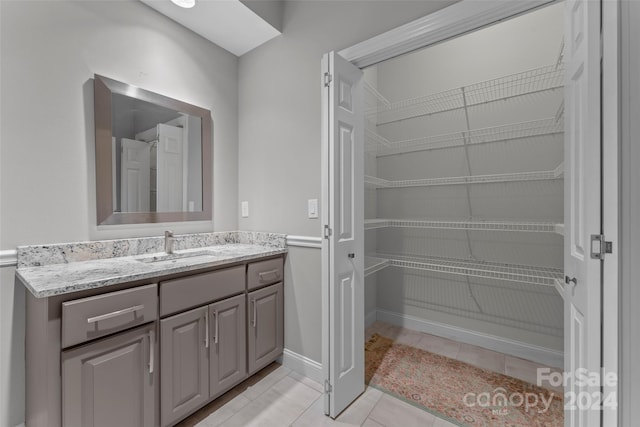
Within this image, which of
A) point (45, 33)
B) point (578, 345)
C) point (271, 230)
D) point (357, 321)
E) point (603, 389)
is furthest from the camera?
point (271, 230)

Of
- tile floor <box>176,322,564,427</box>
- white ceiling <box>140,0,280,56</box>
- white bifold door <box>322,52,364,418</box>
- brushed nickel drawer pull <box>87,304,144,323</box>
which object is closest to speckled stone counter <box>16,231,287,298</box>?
brushed nickel drawer pull <box>87,304,144,323</box>

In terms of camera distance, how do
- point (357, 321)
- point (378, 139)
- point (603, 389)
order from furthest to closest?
point (378, 139)
point (357, 321)
point (603, 389)

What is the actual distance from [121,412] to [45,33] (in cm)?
193

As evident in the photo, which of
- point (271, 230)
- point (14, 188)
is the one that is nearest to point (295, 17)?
point (271, 230)

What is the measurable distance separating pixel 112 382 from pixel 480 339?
2616 mm

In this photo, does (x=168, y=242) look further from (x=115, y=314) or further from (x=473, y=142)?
(x=473, y=142)

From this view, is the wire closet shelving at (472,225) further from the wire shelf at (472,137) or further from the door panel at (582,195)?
the door panel at (582,195)

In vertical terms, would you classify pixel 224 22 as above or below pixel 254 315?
above

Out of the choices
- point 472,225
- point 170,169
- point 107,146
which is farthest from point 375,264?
point 107,146

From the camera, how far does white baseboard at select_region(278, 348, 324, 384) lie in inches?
73.7

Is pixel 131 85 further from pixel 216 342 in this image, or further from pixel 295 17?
pixel 216 342

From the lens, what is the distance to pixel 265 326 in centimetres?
190

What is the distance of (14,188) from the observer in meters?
1.33

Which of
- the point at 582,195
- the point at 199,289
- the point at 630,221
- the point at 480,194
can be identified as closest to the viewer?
the point at 630,221
